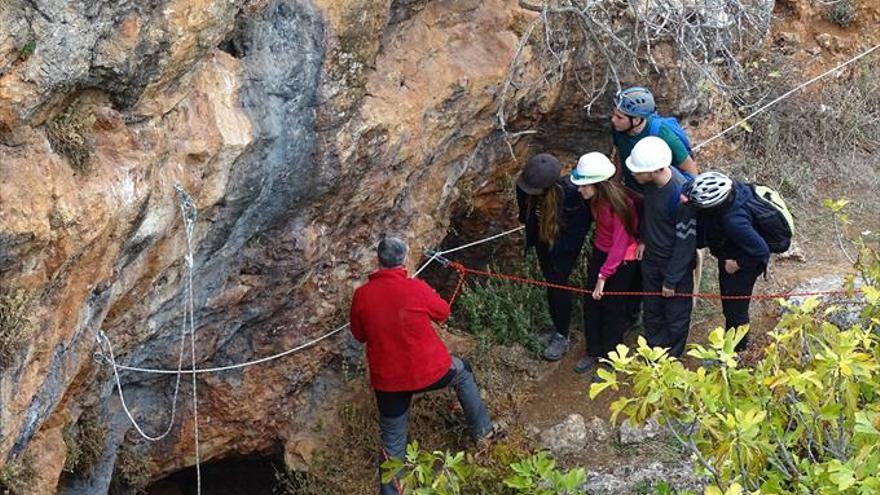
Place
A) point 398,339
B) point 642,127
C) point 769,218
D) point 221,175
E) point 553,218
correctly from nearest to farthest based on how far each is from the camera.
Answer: point 221,175 → point 398,339 → point 769,218 → point 642,127 → point 553,218

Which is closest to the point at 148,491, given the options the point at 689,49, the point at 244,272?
the point at 244,272

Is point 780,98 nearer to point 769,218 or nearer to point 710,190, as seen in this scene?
point 769,218

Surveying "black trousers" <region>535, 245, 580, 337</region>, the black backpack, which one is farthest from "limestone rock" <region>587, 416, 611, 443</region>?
the black backpack

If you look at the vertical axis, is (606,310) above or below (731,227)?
below

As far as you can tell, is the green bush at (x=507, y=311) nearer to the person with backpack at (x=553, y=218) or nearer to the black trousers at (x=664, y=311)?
the person with backpack at (x=553, y=218)

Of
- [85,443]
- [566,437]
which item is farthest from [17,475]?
[566,437]

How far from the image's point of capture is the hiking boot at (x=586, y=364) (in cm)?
744

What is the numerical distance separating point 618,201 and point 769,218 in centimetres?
84

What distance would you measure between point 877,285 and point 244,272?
10.5 feet

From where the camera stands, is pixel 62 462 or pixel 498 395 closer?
pixel 62 462

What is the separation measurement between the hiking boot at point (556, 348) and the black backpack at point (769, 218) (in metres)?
1.64

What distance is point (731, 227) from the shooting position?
6.25 meters

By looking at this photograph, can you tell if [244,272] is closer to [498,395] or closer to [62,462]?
[62,462]

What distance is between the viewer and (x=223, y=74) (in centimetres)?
535
